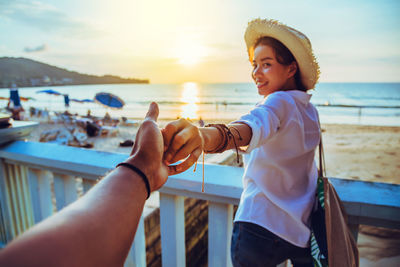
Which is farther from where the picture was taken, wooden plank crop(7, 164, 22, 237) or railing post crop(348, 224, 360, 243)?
wooden plank crop(7, 164, 22, 237)

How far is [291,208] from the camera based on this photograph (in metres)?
1.01

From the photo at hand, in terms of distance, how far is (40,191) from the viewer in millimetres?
1732

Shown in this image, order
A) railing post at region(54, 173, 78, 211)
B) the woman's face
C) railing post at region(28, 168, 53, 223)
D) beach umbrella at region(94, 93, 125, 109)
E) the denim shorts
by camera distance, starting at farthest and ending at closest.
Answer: beach umbrella at region(94, 93, 125, 109)
railing post at region(28, 168, 53, 223)
railing post at region(54, 173, 78, 211)
the woman's face
the denim shorts

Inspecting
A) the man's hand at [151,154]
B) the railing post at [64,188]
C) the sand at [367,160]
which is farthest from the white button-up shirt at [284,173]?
the railing post at [64,188]

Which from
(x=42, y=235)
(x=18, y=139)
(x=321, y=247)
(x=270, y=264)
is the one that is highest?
(x=42, y=235)

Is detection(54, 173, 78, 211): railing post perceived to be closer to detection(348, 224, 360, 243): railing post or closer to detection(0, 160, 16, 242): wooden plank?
detection(0, 160, 16, 242): wooden plank

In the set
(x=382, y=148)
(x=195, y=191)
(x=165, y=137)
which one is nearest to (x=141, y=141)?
(x=165, y=137)

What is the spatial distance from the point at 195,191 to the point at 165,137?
615mm

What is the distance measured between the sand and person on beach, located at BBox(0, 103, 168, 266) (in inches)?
54.3

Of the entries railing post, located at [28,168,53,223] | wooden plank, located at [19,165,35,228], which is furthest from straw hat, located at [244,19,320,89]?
wooden plank, located at [19,165,35,228]

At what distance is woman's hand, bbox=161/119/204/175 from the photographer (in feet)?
1.96

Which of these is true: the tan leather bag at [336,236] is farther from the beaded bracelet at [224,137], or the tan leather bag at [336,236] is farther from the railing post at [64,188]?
the railing post at [64,188]

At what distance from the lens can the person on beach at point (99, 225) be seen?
0.30 meters

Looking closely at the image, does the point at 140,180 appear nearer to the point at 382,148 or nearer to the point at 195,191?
the point at 195,191
